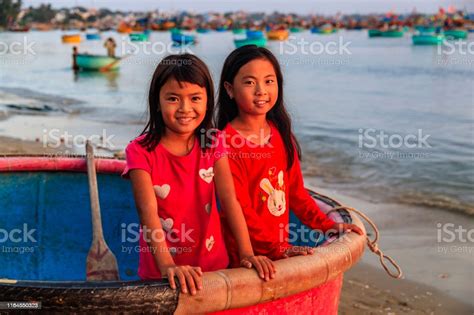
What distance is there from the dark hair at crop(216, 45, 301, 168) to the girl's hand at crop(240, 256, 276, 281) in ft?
2.59

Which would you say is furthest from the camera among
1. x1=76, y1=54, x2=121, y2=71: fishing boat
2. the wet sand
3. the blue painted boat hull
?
x1=76, y1=54, x2=121, y2=71: fishing boat

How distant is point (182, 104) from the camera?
231 centimetres

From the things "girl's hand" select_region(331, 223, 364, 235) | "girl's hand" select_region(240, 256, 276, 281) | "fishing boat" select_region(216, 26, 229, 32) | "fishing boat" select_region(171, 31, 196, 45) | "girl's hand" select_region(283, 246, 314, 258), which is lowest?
"fishing boat" select_region(216, 26, 229, 32)

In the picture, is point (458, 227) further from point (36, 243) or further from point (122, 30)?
point (122, 30)

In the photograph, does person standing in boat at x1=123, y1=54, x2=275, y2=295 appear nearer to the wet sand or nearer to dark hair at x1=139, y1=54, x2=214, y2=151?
dark hair at x1=139, y1=54, x2=214, y2=151

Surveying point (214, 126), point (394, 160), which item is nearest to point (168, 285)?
point (214, 126)

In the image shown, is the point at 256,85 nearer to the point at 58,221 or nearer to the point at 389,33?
the point at 58,221

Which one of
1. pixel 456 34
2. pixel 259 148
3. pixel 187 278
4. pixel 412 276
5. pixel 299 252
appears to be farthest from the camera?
pixel 456 34

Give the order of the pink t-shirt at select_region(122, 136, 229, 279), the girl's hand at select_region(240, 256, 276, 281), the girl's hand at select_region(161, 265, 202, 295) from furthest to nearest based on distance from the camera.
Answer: the pink t-shirt at select_region(122, 136, 229, 279) → the girl's hand at select_region(240, 256, 276, 281) → the girl's hand at select_region(161, 265, 202, 295)

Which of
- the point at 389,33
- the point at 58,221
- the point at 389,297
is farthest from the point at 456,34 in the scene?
the point at 58,221

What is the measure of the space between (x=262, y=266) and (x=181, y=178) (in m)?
0.50

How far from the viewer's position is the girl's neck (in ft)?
7.90

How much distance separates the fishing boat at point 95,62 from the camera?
1017 inches

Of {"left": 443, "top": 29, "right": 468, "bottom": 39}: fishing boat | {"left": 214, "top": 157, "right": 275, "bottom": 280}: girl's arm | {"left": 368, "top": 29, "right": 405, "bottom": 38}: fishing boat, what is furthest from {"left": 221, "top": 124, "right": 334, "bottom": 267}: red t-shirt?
{"left": 368, "top": 29, "right": 405, "bottom": 38}: fishing boat
